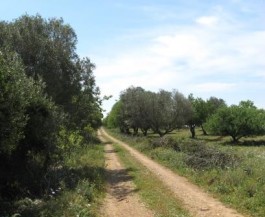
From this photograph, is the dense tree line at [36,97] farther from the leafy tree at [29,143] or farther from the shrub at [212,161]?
the shrub at [212,161]

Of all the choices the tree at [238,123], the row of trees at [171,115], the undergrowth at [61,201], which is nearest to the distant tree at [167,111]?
the row of trees at [171,115]

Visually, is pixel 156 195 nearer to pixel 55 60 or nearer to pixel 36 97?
pixel 36 97

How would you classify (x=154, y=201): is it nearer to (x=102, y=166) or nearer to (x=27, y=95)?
(x=27, y=95)

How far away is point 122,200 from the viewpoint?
20.3 meters

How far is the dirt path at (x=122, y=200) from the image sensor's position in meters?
17.4

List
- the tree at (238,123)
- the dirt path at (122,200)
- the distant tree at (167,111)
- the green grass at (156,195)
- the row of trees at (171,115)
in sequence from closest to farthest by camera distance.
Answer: the green grass at (156,195) < the dirt path at (122,200) < the distant tree at (167,111) < the row of trees at (171,115) < the tree at (238,123)

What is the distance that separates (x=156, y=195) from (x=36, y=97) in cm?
775

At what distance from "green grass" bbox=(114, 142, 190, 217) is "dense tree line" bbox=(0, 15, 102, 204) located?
5.28 metres

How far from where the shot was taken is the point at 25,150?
2159 cm

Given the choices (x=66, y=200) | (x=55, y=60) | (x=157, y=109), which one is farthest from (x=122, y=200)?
(x=157, y=109)

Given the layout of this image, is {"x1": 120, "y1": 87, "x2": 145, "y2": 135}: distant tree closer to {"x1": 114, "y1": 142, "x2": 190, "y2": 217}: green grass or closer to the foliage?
the foliage

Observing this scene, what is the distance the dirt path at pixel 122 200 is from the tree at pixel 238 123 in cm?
5421

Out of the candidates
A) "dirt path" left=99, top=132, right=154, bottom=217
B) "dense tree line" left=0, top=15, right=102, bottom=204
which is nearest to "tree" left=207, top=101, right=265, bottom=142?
"dense tree line" left=0, top=15, right=102, bottom=204

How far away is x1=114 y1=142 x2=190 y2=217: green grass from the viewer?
658 inches
